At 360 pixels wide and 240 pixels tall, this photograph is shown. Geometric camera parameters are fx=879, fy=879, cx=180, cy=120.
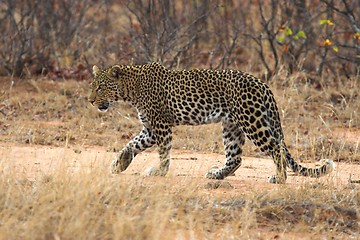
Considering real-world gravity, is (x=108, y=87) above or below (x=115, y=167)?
above

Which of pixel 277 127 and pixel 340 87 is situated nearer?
pixel 277 127

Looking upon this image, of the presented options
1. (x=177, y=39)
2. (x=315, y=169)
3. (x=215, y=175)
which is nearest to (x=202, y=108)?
(x=215, y=175)

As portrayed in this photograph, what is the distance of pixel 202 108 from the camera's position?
8961mm

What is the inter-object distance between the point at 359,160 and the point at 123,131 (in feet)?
10.6

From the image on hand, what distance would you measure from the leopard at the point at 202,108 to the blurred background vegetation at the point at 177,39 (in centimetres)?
377

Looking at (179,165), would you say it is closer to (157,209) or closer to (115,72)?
(115,72)

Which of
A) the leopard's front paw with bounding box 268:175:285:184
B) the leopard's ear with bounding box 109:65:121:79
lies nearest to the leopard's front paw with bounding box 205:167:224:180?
the leopard's front paw with bounding box 268:175:285:184

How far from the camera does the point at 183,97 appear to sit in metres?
9.07

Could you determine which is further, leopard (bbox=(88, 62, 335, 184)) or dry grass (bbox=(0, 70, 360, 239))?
leopard (bbox=(88, 62, 335, 184))

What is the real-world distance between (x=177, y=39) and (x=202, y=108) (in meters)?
4.89

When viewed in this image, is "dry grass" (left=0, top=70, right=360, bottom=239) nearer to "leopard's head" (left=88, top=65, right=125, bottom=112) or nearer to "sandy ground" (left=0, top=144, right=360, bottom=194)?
"sandy ground" (left=0, top=144, right=360, bottom=194)

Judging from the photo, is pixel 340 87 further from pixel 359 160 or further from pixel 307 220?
pixel 307 220

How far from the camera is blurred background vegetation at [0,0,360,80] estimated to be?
1374cm

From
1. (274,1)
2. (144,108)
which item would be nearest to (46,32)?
(274,1)
